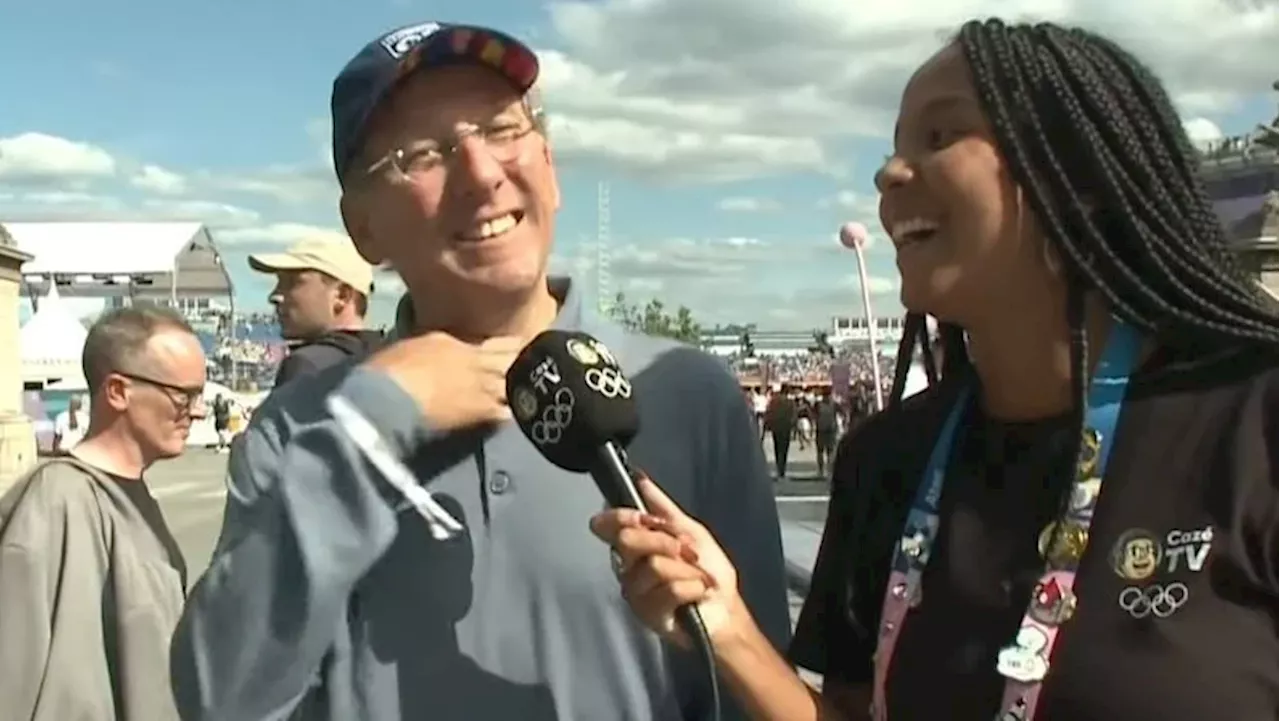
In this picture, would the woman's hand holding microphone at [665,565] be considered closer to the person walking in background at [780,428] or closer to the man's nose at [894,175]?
the man's nose at [894,175]

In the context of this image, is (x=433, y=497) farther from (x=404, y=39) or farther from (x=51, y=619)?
(x=51, y=619)

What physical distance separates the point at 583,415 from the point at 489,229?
388 mm

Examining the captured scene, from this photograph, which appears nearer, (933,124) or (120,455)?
(933,124)

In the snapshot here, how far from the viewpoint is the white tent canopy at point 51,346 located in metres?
39.7


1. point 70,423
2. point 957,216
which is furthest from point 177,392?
point 70,423

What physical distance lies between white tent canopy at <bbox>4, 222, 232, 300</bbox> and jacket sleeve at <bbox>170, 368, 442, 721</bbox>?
7824 centimetres

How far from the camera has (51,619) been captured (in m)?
4.11

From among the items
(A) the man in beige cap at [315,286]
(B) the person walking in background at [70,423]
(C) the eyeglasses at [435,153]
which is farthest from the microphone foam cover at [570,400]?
(B) the person walking in background at [70,423]

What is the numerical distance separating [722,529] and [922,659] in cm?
38

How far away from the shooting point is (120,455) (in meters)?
4.75

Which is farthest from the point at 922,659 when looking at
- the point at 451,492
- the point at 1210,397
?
Answer: the point at 451,492

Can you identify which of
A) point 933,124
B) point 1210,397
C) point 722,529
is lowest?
point 722,529

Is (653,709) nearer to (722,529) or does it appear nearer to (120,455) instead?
(722,529)

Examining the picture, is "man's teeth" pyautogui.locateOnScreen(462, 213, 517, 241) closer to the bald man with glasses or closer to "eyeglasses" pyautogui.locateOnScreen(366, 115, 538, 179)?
"eyeglasses" pyautogui.locateOnScreen(366, 115, 538, 179)
